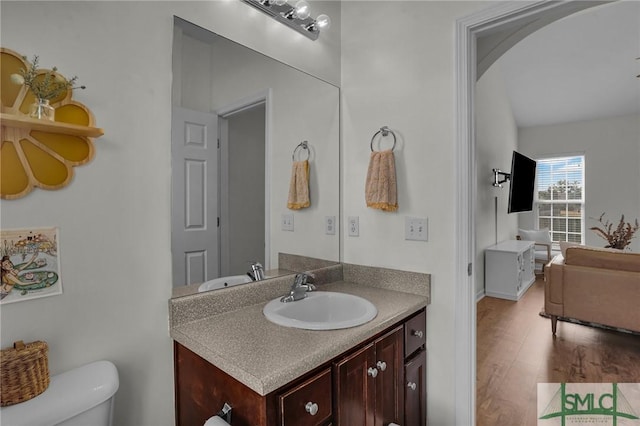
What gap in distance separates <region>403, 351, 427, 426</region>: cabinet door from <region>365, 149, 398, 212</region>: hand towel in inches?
28.7

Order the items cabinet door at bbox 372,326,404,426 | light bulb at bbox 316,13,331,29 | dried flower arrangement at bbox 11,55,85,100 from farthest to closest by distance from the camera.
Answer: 1. light bulb at bbox 316,13,331,29
2. cabinet door at bbox 372,326,404,426
3. dried flower arrangement at bbox 11,55,85,100

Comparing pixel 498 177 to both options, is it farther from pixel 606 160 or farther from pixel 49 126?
pixel 49 126

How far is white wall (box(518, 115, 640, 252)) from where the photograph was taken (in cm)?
564

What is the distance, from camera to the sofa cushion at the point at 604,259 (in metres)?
2.71

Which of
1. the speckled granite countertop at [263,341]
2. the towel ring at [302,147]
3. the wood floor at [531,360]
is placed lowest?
the wood floor at [531,360]

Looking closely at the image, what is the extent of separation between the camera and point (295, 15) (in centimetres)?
155

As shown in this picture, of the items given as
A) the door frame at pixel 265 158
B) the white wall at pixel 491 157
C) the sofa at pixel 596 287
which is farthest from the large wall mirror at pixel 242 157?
the white wall at pixel 491 157

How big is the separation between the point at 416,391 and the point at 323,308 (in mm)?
564

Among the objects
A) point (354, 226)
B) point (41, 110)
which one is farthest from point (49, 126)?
point (354, 226)

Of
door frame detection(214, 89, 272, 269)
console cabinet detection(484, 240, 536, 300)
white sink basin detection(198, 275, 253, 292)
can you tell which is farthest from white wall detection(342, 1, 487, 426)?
console cabinet detection(484, 240, 536, 300)

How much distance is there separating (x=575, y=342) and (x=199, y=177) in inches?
136

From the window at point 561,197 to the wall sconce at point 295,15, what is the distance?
258 inches

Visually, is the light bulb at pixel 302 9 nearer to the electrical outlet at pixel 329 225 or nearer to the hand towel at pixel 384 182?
the hand towel at pixel 384 182

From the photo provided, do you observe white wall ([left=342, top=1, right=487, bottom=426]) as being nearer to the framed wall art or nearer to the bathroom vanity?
the bathroom vanity
